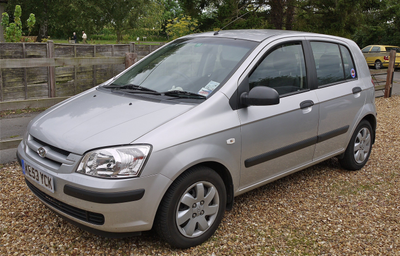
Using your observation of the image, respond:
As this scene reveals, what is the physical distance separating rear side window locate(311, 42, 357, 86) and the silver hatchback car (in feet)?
0.06

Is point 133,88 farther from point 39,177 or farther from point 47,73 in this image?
point 47,73

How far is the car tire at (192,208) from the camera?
2754 millimetres

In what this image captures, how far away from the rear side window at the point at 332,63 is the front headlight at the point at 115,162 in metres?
2.39

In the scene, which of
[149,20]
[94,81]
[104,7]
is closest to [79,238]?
[94,81]

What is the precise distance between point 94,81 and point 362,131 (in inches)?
297

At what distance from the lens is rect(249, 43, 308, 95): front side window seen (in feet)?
11.5

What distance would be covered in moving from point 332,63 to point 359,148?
1.26m

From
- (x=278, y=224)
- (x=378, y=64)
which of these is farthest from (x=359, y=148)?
(x=378, y=64)

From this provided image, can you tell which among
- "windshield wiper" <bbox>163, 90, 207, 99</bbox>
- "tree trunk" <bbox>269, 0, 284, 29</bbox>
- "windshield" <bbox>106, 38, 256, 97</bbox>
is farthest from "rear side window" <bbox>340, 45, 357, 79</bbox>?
"tree trunk" <bbox>269, 0, 284, 29</bbox>

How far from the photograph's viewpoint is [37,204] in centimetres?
369

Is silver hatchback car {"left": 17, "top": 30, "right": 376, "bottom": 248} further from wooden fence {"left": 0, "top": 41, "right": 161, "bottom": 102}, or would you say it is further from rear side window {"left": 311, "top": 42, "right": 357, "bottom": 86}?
wooden fence {"left": 0, "top": 41, "right": 161, "bottom": 102}

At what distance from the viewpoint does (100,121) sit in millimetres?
2906

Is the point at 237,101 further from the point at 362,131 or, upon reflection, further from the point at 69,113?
the point at 362,131

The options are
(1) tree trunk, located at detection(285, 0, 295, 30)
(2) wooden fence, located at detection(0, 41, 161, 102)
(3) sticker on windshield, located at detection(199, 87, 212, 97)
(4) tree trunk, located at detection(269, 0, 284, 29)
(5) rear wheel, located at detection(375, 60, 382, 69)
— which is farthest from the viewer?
(5) rear wheel, located at detection(375, 60, 382, 69)
